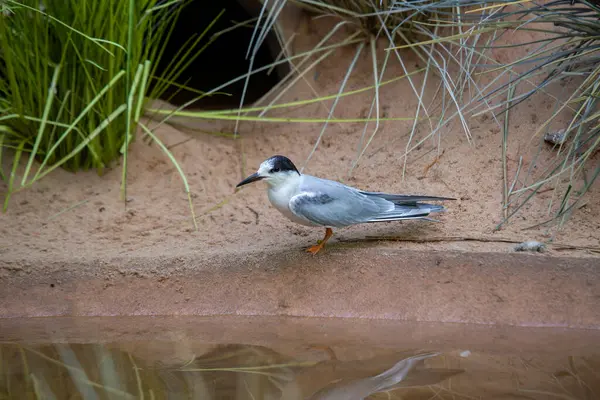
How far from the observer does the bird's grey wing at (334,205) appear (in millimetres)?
3684

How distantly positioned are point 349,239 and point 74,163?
1.86m

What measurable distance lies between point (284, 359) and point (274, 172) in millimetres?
1125

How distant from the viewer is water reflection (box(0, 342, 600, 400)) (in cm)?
264

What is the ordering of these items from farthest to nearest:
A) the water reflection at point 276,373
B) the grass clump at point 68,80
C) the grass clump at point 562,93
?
1. the grass clump at point 68,80
2. the grass clump at point 562,93
3. the water reflection at point 276,373

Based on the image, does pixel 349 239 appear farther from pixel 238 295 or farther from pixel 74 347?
pixel 74 347

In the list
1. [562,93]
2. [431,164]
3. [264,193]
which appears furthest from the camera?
[264,193]

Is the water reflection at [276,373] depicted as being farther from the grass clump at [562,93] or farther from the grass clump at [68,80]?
the grass clump at [68,80]

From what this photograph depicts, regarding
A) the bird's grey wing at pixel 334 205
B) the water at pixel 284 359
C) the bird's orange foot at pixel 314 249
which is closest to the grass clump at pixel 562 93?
the bird's grey wing at pixel 334 205

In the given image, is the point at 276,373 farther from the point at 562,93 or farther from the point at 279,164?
the point at 562,93

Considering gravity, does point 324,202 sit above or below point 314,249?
above

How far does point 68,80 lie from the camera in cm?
443

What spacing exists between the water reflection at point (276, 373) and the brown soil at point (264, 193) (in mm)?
765

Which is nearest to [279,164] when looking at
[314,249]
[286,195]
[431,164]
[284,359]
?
[286,195]

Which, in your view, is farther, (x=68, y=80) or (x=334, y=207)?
(x=68, y=80)
